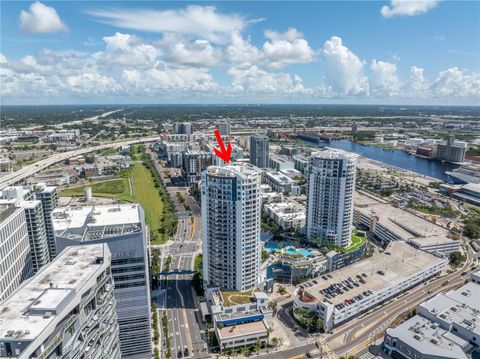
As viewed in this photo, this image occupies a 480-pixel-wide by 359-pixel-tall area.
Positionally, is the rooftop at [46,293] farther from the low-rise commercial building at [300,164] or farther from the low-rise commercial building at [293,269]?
the low-rise commercial building at [300,164]

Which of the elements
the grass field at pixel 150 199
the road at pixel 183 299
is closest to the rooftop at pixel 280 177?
the road at pixel 183 299

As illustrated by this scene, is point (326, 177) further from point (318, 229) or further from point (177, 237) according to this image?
point (177, 237)

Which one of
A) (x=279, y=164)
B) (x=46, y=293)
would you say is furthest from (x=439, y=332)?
(x=279, y=164)

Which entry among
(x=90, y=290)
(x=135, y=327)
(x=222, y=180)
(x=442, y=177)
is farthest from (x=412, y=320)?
(x=442, y=177)

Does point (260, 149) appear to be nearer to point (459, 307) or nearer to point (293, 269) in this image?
point (293, 269)

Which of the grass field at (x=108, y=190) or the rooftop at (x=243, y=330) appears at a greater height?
the grass field at (x=108, y=190)

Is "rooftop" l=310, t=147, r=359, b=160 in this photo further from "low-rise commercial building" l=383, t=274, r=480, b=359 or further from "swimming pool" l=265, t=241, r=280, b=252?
"low-rise commercial building" l=383, t=274, r=480, b=359
